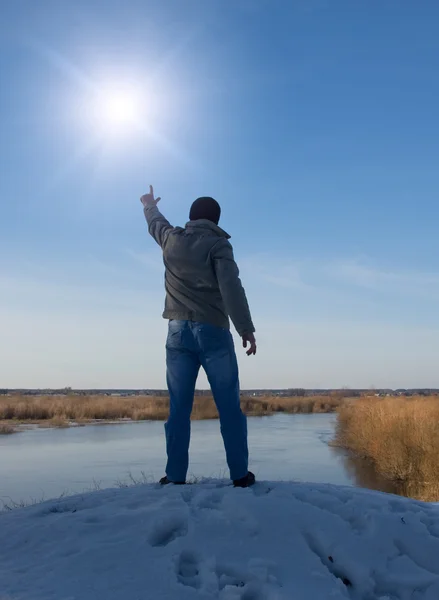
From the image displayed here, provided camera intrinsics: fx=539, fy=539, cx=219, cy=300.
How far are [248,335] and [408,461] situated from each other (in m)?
8.97

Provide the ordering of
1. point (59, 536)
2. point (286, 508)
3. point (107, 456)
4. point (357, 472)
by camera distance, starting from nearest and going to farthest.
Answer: point (59, 536) → point (286, 508) → point (357, 472) → point (107, 456)

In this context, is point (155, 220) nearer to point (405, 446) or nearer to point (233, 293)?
point (233, 293)

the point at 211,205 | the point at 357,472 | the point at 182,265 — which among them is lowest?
the point at 357,472

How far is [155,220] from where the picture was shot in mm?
3896

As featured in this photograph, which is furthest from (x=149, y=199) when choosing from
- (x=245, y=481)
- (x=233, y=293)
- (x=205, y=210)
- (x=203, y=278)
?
(x=245, y=481)

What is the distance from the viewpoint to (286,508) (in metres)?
2.64

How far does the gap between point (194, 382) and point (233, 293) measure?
0.65 m

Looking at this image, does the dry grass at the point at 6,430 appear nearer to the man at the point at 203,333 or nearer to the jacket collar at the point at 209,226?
the man at the point at 203,333

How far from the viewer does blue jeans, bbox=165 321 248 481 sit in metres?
3.26

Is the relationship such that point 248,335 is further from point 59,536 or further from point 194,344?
point 59,536

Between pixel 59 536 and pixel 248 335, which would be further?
pixel 248 335

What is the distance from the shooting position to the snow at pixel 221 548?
6.58 feet

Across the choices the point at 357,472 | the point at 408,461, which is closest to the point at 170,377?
the point at 408,461

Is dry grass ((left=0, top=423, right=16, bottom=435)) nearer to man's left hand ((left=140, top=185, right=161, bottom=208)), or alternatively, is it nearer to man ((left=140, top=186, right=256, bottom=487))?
man's left hand ((left=140, top=185, right=161, bottom=208))
